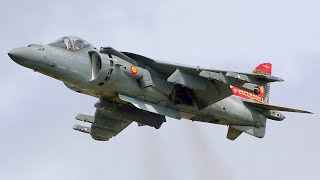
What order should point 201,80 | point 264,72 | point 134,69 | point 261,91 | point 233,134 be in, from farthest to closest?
point 264,72 < point 261,91 < point 233,134 < point 201,80 < point 134,69

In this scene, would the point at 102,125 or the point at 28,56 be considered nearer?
the point at 28,56

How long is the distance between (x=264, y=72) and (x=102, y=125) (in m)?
7.20

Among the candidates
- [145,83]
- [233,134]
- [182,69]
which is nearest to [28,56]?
[145,83]

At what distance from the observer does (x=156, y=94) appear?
3156 centimetres

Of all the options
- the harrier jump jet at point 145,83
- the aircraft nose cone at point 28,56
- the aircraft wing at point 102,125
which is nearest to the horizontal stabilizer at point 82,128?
the aircraft wing at point 102,125

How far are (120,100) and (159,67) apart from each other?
6.10 ft

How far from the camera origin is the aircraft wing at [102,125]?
117 ft

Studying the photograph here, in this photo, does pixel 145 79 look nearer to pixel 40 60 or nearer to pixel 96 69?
pixel 96 69

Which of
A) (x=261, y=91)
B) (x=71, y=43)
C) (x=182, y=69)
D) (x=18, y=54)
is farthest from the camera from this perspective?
(x=261, y=91)

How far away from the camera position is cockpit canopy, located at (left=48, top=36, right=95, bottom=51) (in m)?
30.4

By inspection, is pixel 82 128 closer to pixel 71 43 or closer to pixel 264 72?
pixel 71 43

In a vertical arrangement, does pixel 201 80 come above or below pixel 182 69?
below

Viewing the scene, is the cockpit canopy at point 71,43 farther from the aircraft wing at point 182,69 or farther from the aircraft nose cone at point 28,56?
the aircraft wing at point 182,69

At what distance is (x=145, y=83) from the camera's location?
3105cm
